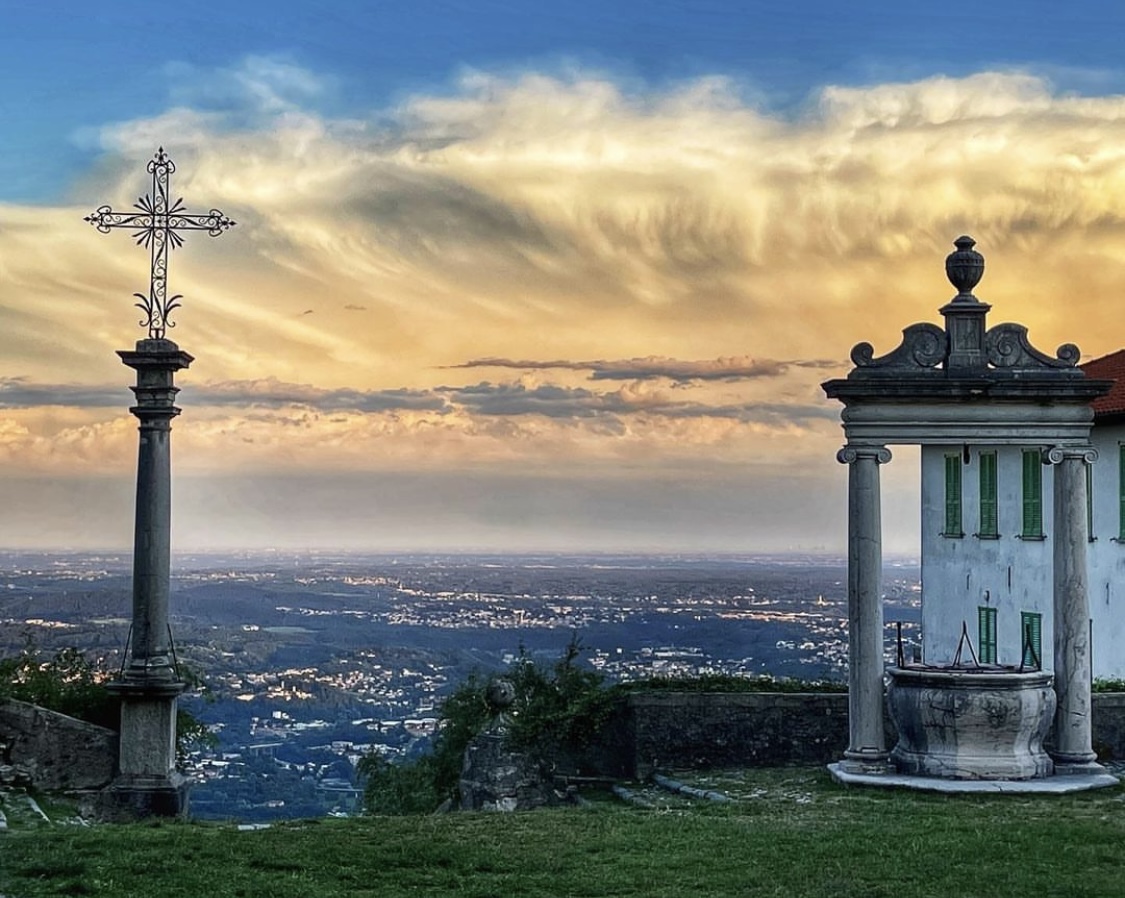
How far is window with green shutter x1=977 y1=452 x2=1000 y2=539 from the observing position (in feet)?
112

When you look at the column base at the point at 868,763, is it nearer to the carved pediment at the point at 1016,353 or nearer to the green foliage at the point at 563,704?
the green foliage at the point at 563,704

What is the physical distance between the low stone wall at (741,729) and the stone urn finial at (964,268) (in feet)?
17.8

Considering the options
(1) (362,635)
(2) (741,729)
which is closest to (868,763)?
(2) (741,729)

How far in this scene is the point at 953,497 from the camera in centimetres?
3628

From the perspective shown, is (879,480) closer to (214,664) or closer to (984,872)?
(984,872)

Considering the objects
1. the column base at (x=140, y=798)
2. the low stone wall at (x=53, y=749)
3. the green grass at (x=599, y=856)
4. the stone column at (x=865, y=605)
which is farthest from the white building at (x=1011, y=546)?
the low stone wall at (x=53, y=749)

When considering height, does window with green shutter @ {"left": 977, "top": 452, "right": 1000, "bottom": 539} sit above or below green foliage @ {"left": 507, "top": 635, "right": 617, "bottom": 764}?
above

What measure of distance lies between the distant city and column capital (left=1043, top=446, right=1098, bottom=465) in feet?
15.8

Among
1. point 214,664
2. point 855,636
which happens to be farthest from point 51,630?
point 855,636

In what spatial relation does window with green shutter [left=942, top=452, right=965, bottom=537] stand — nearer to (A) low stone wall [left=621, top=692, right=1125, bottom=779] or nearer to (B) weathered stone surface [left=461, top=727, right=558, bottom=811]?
(A) low stone wall [left=621, top=692, right=1125, bottom=779]

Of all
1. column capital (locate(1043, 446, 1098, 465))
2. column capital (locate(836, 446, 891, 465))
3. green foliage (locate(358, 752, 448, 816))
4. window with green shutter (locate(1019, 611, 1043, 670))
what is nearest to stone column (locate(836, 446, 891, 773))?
column capital (locate(836, 446, 891, 465))

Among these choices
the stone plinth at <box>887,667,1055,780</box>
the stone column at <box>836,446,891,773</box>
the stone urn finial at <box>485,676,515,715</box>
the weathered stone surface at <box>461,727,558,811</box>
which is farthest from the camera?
the stone column at <box>836,446,891,773</box>

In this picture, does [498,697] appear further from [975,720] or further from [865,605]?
[975,720]

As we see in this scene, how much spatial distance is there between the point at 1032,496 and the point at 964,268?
1378 centimetres
